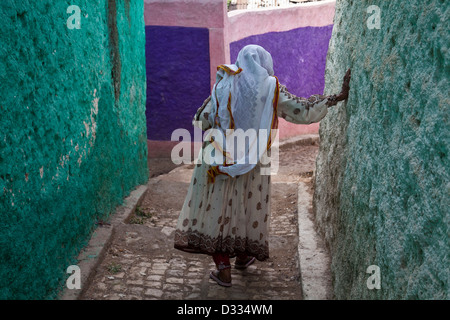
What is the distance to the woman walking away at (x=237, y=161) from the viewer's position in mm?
Answer: 3670

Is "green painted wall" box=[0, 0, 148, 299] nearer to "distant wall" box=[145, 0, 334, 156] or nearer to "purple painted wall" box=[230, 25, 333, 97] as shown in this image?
"distant wall" box=[145, 0, 334, 156]

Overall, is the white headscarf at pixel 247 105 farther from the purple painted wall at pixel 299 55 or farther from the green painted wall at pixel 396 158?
the purple painted wall at pixel 299 55

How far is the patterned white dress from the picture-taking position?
3.86m

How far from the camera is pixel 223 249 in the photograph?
389 cm

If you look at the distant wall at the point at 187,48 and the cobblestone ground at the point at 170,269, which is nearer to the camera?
the cobblestone ground at the point at 170,269

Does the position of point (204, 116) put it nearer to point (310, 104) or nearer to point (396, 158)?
point (310, 104)

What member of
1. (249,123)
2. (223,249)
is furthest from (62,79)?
(223,249)

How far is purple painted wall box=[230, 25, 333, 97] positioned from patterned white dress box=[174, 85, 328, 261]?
6.22 m

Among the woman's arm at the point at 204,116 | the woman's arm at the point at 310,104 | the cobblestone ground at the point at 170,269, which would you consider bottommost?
the cobblestone ground at the point at 170,269

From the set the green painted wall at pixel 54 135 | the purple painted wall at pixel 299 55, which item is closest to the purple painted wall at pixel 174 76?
the purple painted wall at pixel 299 55

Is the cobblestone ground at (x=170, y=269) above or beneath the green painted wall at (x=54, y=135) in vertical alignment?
beneath

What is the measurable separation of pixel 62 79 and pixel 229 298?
1.96 m

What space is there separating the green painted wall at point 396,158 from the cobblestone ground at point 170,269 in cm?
68

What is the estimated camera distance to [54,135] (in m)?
3.47
